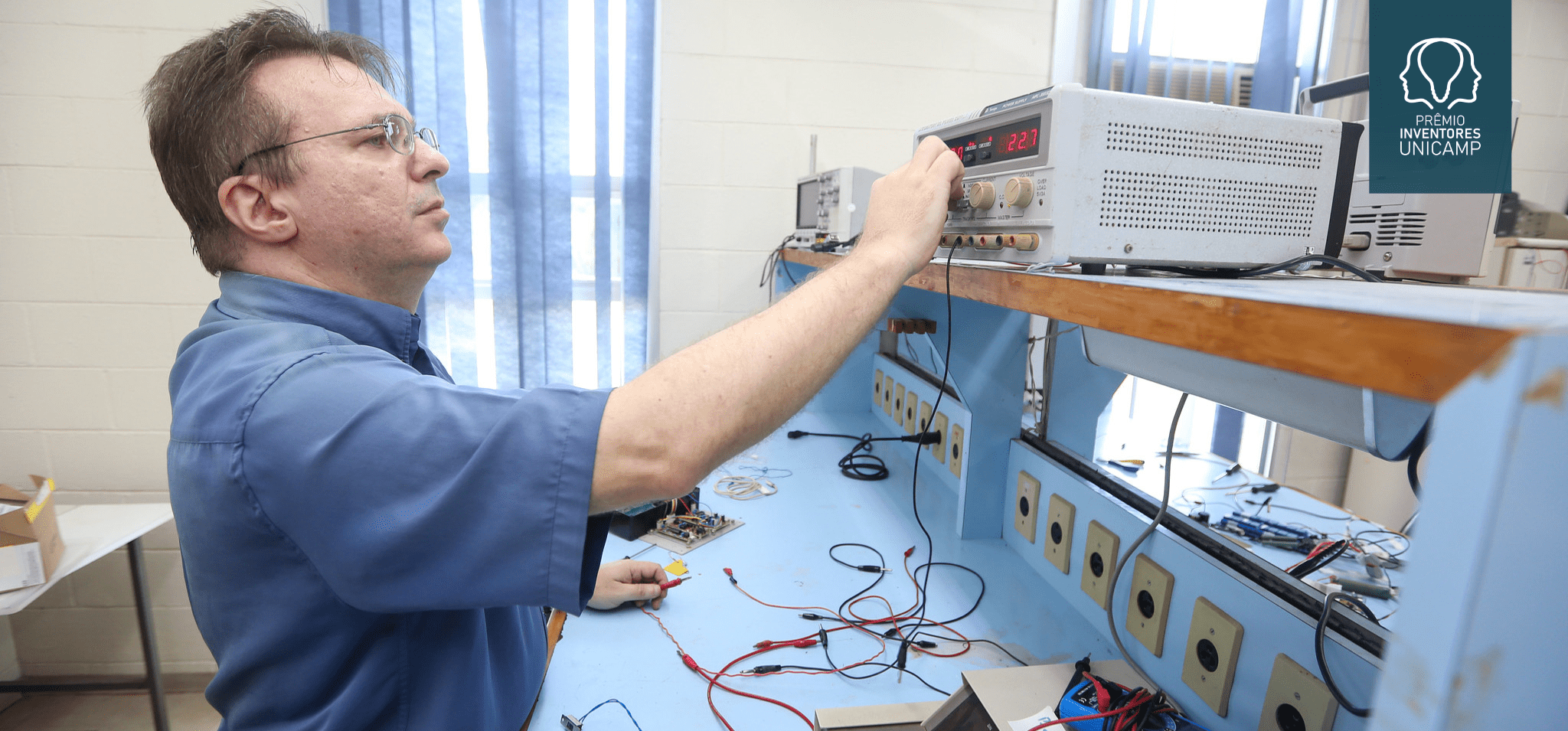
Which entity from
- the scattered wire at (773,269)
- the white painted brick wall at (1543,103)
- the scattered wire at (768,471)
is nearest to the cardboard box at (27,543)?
the scattered wire at (768,471)

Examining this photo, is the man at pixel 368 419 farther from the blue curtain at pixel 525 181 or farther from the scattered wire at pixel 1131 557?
the blue curtain at pixel 525 181

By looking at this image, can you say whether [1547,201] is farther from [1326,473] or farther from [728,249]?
[728,249]

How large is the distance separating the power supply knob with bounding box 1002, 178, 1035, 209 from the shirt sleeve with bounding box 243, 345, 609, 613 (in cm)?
55

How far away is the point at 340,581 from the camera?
561mm

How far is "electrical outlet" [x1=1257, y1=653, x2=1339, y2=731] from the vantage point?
71 cm

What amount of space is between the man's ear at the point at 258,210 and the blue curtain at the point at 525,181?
1607mm

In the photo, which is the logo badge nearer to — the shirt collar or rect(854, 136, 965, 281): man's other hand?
rect(854, 136, 965, 281): man's other hand

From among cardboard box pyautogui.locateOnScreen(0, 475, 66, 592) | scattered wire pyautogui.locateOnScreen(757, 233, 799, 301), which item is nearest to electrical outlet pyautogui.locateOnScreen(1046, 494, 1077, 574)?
scattered wire pyautogui.locateOnScreen(757, 233, 799, 301)

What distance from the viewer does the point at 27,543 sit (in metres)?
1.65

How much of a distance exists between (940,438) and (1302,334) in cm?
126

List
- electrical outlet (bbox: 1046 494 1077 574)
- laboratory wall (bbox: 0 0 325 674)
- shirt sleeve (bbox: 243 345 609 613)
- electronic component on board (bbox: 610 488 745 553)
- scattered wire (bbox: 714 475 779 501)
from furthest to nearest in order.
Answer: laboratory wall (bbox: 0 0 325 674)
scattered wire (bbox: 714 475 779 501)
electronic component on board (bbox: 610 488 745 553)
electrical outlet (bbox: 1046 494 1077 574)
shirt sleeve (bbox: 243 345 609 613)

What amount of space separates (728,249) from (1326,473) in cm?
278

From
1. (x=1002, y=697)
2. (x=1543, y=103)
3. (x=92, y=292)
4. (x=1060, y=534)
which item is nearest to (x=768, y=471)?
(x=1060, y=534)

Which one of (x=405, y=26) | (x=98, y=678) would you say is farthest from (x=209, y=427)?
(x=98, y=678)
